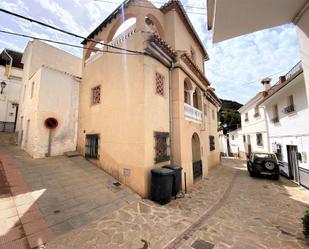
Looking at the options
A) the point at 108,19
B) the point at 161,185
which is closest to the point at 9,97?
the point at 108,19

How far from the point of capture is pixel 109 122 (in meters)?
7.99

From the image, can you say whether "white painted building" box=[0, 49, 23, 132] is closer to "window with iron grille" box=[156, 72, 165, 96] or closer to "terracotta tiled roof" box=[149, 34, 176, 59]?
"window with iron grille" box=[156, 72, 165, 96]

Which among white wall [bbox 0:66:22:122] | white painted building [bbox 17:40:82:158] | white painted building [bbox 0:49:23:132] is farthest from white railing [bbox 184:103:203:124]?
white wall [bbox 0:66:22:122]

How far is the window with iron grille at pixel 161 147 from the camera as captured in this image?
711 cm

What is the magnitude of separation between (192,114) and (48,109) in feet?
27.0

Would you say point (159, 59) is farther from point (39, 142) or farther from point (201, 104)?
point (39, 142)

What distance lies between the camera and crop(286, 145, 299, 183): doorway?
10206 millimetres

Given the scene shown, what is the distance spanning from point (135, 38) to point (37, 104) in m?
6.45

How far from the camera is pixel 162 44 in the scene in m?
7.25

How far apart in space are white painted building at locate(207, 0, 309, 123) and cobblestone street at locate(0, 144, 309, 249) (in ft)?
13.5

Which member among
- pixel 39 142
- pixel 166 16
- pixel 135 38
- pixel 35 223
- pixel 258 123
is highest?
pixel 166 16

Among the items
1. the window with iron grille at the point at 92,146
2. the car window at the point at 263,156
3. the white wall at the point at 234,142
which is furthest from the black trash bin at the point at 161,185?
the white wall at the point at 234,142

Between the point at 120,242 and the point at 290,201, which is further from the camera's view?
the point at 290,201

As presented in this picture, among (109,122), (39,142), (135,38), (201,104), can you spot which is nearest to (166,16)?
(135,38)
